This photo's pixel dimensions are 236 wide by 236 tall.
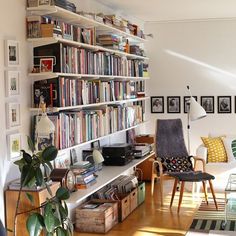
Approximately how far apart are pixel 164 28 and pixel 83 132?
12.4ft

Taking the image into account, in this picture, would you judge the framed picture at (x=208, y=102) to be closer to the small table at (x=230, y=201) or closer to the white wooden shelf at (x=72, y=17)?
the white wooden shelf at (x=72, y=17)

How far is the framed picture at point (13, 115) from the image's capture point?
3904 mm

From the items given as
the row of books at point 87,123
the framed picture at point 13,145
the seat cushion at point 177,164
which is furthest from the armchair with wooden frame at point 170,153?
the framed picture at point 13,145

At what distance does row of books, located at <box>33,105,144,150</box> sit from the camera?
4371mm

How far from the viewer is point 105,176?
5262mm

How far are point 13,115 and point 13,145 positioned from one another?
0.25 metres

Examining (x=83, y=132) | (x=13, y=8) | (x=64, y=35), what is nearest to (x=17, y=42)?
(x=13, y=8)

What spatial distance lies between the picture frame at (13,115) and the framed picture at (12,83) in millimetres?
91

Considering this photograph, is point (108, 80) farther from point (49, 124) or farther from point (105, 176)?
point (49, 124)

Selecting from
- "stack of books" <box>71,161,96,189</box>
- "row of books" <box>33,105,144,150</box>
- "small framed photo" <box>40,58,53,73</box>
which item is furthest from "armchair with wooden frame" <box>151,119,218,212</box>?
"small framed photo" <box>40,58,53,73</box>

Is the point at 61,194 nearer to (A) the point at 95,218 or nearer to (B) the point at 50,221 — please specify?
(B) the point at 50,221

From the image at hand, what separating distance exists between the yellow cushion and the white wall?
101 cm

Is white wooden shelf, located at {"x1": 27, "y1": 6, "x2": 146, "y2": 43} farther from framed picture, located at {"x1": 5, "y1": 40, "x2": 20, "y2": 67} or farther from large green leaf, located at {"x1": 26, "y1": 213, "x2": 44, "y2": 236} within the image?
large green leaf, located at {"x1": 26, "y1": 213, "x2": 44, "y2": 236}

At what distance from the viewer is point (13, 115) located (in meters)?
3.97
